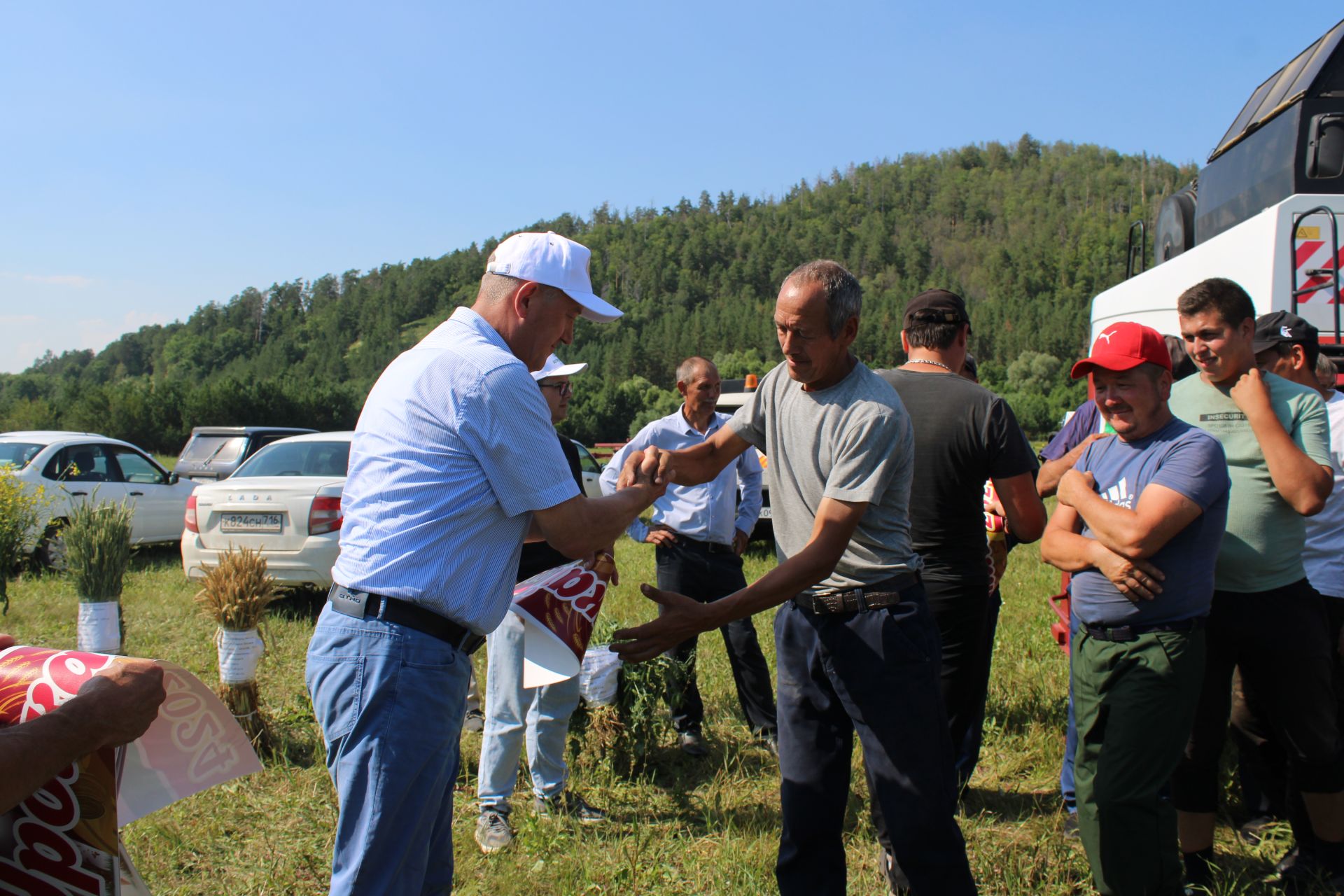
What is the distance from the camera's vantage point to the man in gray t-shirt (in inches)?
95.1

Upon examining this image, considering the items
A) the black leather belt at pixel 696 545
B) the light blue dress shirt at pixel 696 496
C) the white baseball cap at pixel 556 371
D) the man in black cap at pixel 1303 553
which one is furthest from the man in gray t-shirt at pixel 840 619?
the black leather belt at pixel 696 545

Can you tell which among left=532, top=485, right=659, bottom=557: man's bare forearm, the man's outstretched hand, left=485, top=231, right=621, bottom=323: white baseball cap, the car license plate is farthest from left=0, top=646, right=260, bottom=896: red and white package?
the car license plate

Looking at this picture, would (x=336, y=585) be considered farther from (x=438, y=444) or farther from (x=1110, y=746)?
(x=1110, y=746)

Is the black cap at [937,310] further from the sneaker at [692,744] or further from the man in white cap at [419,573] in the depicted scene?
the sneaker at [692,744]

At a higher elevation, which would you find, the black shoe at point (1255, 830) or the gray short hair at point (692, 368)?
the gray short hair at point (692, 368)

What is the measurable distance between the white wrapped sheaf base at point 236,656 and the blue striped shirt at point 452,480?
270cm

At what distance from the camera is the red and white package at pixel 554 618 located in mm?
3592

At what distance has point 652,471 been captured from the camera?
2.83 metres

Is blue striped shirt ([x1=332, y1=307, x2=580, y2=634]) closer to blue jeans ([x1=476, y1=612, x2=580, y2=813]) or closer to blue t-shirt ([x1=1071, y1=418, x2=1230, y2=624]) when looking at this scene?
blue jeans ([x1=476, y1=612, x2=580, y2=813])

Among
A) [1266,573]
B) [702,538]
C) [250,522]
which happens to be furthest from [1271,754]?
[250,522]

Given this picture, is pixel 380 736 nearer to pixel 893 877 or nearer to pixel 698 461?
pixel 698 461

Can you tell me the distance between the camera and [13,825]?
162 centimetres

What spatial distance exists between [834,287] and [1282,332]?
2182 millimetres

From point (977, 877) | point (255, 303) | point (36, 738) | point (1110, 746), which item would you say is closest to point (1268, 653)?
point (1110, 746)
